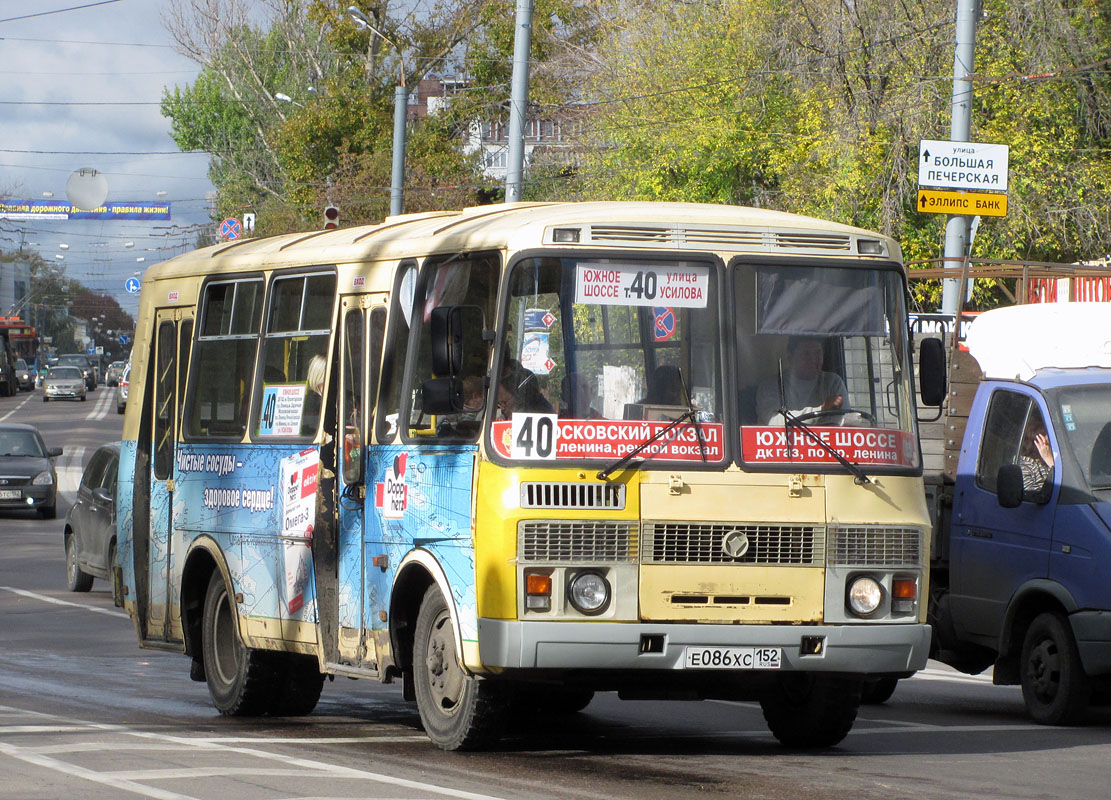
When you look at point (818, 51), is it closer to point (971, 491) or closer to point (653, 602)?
point (971, 491)

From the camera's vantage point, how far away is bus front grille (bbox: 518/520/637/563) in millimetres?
8258

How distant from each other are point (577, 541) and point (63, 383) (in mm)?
71334

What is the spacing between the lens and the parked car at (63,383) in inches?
3012

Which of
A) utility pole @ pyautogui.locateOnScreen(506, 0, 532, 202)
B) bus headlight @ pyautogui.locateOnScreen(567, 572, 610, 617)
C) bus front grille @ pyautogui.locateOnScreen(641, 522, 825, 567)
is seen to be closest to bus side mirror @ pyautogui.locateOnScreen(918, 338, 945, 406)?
bus front grille @ pyautogui.locateOnScreen(641, 522, 825, 567)

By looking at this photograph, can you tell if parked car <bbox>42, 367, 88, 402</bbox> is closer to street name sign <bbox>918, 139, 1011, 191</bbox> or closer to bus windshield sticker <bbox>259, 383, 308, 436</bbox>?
street name sign <bbox>918, 139, 1011, 191</bbox>

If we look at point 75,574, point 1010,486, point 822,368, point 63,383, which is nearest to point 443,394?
point 822,368

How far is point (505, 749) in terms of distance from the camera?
9.16 meters

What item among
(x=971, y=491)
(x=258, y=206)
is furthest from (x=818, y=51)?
(x=258, y=206)

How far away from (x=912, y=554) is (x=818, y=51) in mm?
21794

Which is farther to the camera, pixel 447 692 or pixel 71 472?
pixel 71 472

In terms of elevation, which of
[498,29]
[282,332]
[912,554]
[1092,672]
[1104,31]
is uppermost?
[498,29]

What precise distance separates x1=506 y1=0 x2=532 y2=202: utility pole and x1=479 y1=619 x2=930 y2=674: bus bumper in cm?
1477

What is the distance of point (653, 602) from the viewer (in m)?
8.40

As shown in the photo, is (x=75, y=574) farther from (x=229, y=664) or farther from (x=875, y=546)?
(x=875, y=546)
